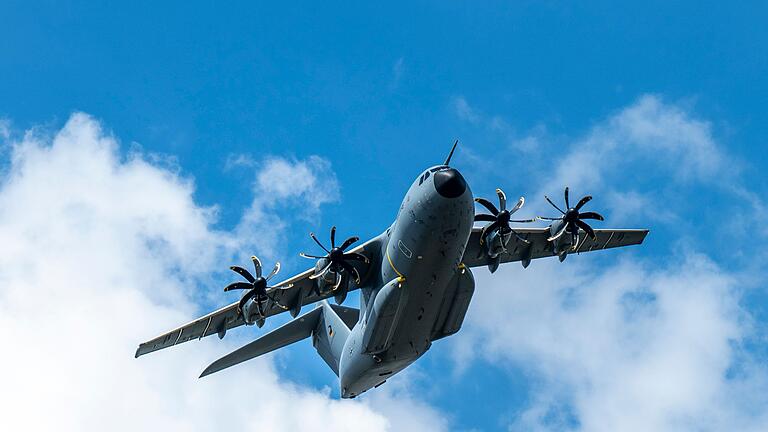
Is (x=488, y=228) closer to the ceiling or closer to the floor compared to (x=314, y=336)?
closer to the ceiling

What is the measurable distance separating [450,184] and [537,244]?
914cm

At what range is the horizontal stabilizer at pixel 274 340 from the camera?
104ft

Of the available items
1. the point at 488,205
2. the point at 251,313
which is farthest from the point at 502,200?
the point at 251,313

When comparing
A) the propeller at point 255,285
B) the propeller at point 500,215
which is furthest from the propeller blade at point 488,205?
the propeller at point 255,285

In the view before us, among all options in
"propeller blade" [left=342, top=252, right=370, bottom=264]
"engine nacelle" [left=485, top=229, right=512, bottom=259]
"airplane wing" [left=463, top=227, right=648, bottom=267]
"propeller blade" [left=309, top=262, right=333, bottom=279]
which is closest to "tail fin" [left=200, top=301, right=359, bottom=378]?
"propeller blade" [left=309, top=262, right=333, bottom=279]

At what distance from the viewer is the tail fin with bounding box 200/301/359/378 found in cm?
3177

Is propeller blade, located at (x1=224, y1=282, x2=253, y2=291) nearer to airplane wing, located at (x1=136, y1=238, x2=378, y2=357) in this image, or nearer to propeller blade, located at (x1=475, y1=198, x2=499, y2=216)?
airplane wing, located at (x1=136, y1=238, x2=378, y2=357)

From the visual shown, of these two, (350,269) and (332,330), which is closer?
(350,269)

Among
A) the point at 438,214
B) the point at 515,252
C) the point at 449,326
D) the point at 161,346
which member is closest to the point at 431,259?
the point at 438,214

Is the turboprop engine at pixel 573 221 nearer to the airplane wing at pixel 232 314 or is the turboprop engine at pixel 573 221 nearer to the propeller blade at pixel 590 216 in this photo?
the propeller blade at pixel 590 216

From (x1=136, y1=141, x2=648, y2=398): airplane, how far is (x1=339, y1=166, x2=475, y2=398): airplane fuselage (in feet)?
0.10

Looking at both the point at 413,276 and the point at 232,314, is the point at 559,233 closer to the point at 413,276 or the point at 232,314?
the point at 413,276

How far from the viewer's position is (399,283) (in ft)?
84.1

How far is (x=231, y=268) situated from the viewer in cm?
2862
